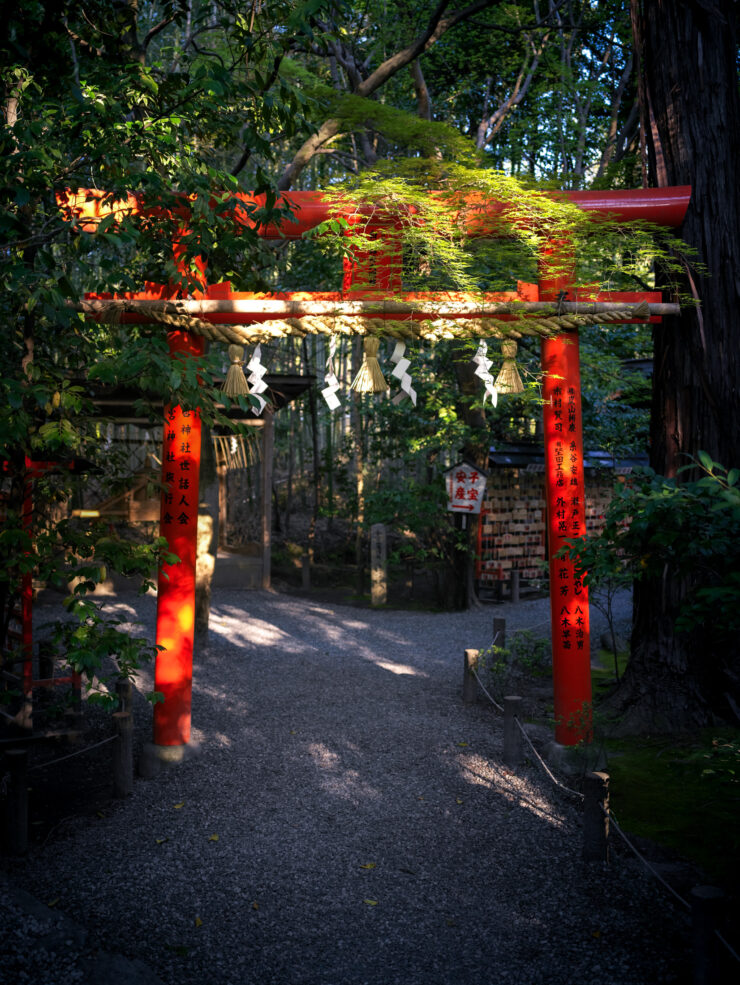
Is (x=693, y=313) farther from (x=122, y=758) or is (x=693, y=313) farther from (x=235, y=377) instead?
(x=122, y=758)

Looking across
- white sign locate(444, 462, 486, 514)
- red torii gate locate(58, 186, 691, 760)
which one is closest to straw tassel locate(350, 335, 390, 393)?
red torii gate locate(58, 186, 691, 760)

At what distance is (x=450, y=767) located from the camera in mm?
5691

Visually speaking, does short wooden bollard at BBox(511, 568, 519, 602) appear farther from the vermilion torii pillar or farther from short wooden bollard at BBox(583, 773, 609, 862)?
short wooden bollard at BBox(583, 773, 609, 862)

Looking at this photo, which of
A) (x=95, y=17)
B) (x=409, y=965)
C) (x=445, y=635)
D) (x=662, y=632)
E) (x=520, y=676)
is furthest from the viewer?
(x=445, y=635)

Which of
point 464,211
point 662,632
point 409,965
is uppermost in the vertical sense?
point 464,211

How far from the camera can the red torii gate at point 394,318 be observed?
5.50 metres

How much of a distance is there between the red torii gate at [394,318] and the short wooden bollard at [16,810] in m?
1.32

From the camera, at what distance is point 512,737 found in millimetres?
5773

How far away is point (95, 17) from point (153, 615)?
8.01 m

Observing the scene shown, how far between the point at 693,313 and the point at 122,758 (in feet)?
17.7

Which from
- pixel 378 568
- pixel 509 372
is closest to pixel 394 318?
pixel 509 372

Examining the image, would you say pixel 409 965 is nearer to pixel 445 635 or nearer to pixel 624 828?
pixel 624 828

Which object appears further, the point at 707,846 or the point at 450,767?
the point at 450,767

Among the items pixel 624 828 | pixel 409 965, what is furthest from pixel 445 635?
pixel 409 965
